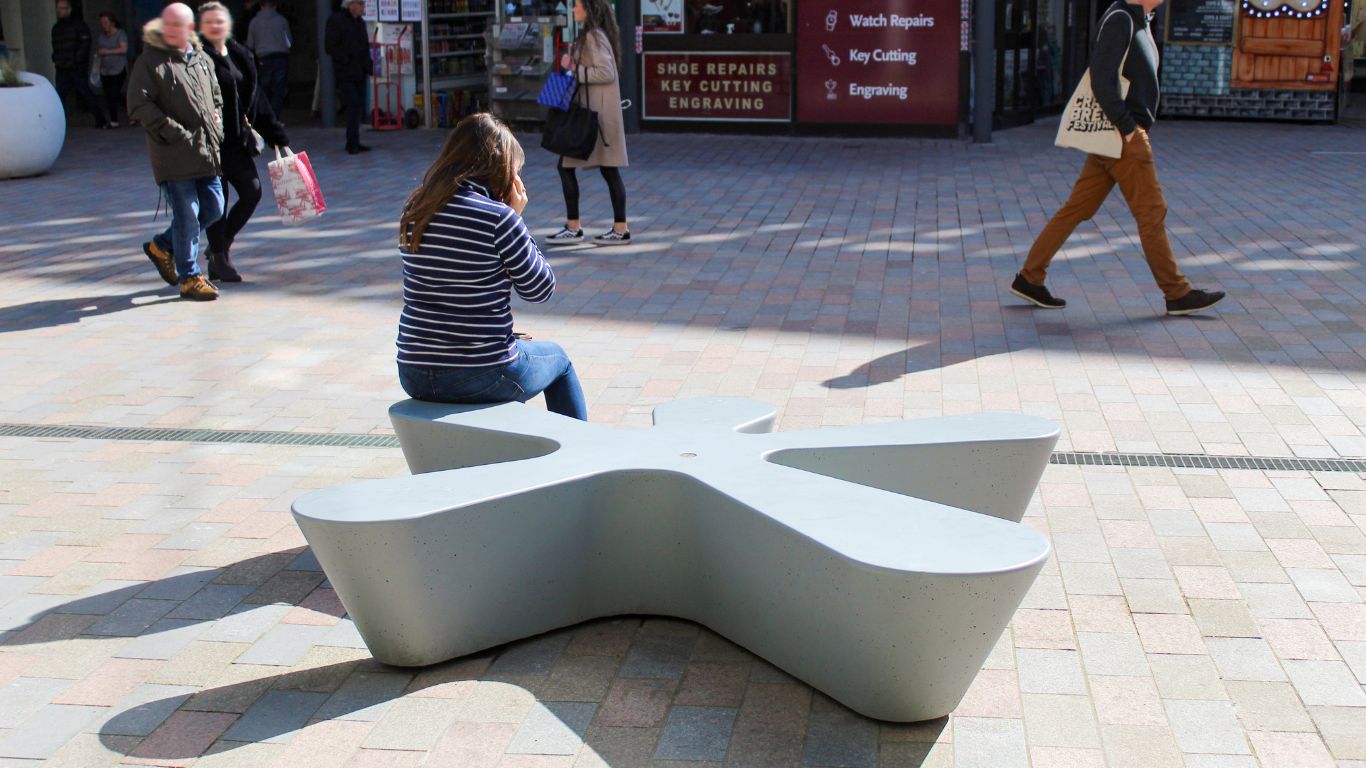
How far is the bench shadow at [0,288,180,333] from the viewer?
788 cm

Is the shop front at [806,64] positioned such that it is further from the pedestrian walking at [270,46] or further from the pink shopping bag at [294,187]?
the pink shopping bag at [294,187]

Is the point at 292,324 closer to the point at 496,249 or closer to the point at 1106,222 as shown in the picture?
the point at 496,249

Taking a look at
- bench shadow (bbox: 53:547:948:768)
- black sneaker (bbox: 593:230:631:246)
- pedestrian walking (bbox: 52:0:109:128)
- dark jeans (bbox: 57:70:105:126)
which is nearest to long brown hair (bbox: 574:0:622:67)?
black sneaker (bbox: 593:230:631:246)

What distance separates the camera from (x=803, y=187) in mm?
12648

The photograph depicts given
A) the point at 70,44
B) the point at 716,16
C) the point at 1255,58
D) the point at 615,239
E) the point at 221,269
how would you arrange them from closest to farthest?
the point at 221,269
the point at 615,239
the point at 716,16
the point at 1255,58
the point at 70,44

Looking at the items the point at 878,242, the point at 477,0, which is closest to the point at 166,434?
the point at 878,242

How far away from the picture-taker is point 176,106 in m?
7.93

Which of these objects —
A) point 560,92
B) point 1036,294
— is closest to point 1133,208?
point 1036,294

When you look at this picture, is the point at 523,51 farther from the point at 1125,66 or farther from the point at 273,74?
the point at 1125,66

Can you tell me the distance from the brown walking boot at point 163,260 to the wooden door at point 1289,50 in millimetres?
13472

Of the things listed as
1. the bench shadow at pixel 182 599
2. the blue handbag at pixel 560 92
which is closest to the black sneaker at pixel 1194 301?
the blue handbag at pixel 560 92

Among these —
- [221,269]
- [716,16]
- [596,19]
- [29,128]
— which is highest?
[716,16]

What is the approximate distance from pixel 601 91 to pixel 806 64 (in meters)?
6.61

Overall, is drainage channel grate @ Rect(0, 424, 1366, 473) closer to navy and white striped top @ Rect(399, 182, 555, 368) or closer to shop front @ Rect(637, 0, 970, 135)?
navy and white striped top @ Rect(399, 182, 555, 368)
